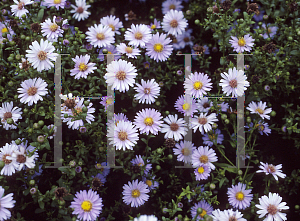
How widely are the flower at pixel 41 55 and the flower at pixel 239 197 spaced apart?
5.91ft

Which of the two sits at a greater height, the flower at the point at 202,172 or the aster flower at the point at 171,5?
the aster flower at the point at 171,5

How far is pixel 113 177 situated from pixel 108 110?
652 mm

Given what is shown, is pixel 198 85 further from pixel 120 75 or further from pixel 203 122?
pixel 120 75

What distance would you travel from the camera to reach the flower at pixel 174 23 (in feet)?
9.51

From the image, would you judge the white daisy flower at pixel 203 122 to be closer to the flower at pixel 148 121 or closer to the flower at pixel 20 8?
the flower at pixel 148 121

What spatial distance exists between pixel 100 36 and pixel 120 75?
1.66ft

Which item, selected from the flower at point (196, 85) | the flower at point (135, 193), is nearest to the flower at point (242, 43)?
the flower at point (196, 85)

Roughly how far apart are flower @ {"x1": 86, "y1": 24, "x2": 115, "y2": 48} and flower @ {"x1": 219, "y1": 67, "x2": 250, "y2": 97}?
1.08 meters

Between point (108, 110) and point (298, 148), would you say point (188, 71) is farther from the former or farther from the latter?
point (298, 148)

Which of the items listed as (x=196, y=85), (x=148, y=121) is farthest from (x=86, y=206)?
(x=196, y=85)

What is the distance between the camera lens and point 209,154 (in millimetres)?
2482

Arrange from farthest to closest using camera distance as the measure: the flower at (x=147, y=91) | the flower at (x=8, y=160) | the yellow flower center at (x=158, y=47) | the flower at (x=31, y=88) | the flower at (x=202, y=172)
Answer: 1. the yellow flower center at (x=158, y=47)
2. the flower at (x=147, y=91)
3. the flower at (x=202, y=172)
4. the flower at (x=31, y=88)
5. the flower at (x=8, y=160)

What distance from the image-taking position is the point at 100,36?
264 cm

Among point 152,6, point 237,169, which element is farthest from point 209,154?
point 152,6
